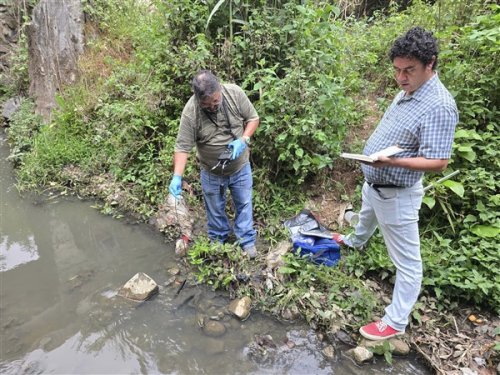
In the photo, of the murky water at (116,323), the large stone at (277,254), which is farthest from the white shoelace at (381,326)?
the large stone at (277,254)

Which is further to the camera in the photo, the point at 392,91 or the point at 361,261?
the point at 392,91

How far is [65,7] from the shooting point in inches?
278

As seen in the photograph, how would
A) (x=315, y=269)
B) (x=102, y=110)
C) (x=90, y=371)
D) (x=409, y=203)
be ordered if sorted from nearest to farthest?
(x=409, y=203) → (x=90, y=371) → (x=315, y=269) → (x=102, y=110)

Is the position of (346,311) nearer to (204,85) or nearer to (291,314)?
(291,314)

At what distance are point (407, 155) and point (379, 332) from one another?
144 cm

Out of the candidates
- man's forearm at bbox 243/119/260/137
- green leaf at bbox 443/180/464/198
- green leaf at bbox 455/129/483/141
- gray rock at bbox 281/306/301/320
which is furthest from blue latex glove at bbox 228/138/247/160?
green leaf at bbox 455/129/483/141

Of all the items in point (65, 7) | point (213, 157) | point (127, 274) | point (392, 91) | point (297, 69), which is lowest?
point (127, 274)

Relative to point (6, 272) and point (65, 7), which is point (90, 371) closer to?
point (6, 272)

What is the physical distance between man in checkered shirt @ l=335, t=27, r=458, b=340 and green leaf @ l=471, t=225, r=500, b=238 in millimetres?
1027

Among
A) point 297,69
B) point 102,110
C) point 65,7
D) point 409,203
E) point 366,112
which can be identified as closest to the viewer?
point 409,203

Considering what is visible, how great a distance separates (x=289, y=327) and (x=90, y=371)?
1628 millimetres

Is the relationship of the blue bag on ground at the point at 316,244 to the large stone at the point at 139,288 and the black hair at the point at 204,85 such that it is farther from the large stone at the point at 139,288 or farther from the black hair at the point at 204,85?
the black hair at the point at 204,85

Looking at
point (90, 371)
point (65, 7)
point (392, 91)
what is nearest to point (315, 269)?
point (90, 371)

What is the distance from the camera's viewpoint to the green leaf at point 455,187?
321 cm
